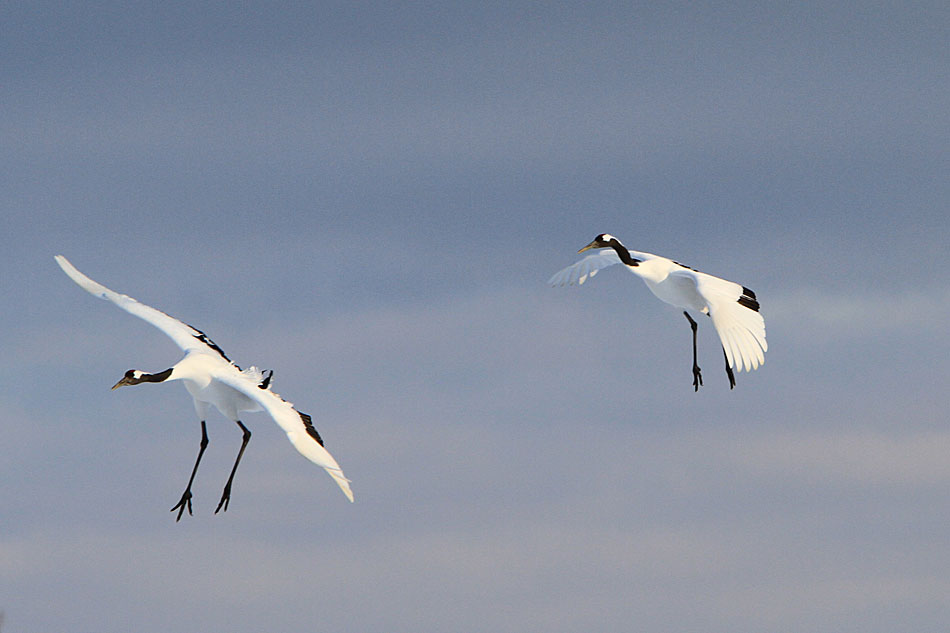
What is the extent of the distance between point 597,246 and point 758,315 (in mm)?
7382

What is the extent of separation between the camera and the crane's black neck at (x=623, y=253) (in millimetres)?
43625

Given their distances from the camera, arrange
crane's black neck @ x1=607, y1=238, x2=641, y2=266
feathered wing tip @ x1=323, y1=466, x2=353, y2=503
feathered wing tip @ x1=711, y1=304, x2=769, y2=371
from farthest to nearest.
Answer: crane's black neck @ x1=607, y1=238, x2=641, y2=266, feathered wing tip @ x1=711, y1=304, x2=769, y2=371, feathered wing tip @ x1=323, y1=466, x2=353, y2=503

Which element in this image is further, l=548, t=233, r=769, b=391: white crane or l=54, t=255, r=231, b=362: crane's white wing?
l=54, t=255, r=231, b=362: crane's white wing

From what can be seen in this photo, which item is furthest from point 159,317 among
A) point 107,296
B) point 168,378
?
point 168,378

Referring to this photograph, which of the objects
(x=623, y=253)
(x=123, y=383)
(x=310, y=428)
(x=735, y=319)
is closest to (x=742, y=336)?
(x=735, y=319)

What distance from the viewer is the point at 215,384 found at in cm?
3875

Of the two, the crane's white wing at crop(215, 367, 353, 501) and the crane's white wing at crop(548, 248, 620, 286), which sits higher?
the crane's white wing at crop(548, 248, 620, 286)

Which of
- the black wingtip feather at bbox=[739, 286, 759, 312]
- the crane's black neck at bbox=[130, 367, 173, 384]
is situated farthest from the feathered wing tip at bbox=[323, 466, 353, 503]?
the black wingtip feather at bbox=[739, 286, 759, 312]

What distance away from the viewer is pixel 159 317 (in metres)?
43.2

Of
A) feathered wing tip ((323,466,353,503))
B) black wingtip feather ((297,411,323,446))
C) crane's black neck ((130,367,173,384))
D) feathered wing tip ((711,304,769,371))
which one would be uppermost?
feathered wing tip ((711,304,769,371))

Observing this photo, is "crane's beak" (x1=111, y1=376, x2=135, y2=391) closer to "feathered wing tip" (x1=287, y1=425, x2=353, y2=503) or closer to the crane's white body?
"feathered wing tip" (x1=287, y1=425, x2=353, y2=503)

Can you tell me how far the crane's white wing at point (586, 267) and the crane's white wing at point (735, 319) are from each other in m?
5.18

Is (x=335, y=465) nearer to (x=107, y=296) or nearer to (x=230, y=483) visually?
(x=230, y=483)

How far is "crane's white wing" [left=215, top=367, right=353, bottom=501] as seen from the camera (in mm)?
30578
